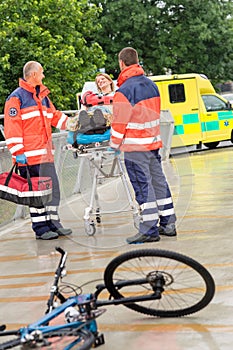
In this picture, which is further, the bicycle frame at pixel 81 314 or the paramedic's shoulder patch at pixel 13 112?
the paramedic's shoulder patch at pixel 13 112

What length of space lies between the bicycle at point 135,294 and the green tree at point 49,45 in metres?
25.7

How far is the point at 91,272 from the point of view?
6672mm

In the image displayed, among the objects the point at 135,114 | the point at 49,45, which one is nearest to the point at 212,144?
the point at 49,45

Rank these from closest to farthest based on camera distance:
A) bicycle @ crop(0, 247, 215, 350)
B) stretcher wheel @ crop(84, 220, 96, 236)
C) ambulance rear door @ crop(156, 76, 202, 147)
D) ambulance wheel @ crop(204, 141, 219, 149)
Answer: bicycle @ crop(0, 247, 215, 350), stretcher wheel @ crop(84, 220, 96, 236), ambulance rear door @ crop(156, 76, 202, 147), ambulance wheel @ crop(204, 141, 219, 149)

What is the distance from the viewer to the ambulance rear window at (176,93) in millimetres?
20219

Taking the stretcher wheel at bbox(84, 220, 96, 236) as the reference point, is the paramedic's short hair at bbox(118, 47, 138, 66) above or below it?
above

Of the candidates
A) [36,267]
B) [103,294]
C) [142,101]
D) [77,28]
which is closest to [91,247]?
[36,267]

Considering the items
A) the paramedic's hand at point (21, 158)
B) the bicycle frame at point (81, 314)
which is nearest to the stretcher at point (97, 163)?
the paramedic's hand at point (21, 158)

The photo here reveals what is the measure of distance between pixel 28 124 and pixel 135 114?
1.16 metres

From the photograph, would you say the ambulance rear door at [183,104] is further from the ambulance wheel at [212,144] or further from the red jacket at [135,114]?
the red jacket at [135,114]

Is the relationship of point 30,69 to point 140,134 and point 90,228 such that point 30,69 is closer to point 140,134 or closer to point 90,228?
point 140,134

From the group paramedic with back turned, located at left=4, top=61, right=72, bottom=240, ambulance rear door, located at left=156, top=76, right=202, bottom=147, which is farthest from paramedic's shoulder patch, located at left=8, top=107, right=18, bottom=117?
ambulance rear door, located at left=156, top=76, right=202, bottom=147

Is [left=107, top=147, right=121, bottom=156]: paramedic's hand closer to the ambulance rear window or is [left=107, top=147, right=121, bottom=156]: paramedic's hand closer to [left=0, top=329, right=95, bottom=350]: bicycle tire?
[left=0, top=329, right=95, bottom=350]: bicycle tire

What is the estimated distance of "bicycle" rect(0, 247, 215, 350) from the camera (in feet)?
14.4
